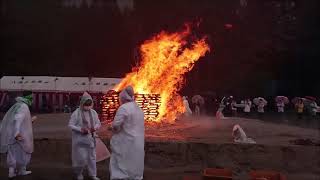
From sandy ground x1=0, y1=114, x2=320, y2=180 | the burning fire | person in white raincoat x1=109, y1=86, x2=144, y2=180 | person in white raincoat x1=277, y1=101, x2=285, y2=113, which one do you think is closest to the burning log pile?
the burning fire

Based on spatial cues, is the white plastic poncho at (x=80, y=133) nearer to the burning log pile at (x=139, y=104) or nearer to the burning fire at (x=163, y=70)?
the burning log pile at (x=139, y=104)

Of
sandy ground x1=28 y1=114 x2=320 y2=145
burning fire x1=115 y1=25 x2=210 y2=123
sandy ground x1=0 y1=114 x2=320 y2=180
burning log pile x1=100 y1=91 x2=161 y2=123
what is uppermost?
burning fire x1=115 y1=25 x2=210 y2=123

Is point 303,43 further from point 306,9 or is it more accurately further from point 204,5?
point 204,5


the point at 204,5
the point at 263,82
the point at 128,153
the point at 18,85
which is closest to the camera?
the point at 128,153

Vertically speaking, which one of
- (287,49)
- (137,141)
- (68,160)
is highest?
(287,49)

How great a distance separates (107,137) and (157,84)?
4.26 meters

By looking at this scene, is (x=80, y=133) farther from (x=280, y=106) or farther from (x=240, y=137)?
(x=280, y=106)

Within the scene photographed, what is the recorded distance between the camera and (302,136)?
1360cm

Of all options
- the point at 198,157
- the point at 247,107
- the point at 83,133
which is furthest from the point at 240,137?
the point at 247,107

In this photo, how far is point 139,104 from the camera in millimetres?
14195

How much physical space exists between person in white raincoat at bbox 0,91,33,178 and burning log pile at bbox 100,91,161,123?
5231 mm

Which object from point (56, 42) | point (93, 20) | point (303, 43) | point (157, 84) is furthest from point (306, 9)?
point (157, 84)

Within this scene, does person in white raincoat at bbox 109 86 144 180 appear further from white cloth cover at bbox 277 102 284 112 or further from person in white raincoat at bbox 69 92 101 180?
white cloth cover at bbox 277 102 284 112

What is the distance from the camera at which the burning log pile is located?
14.2m
